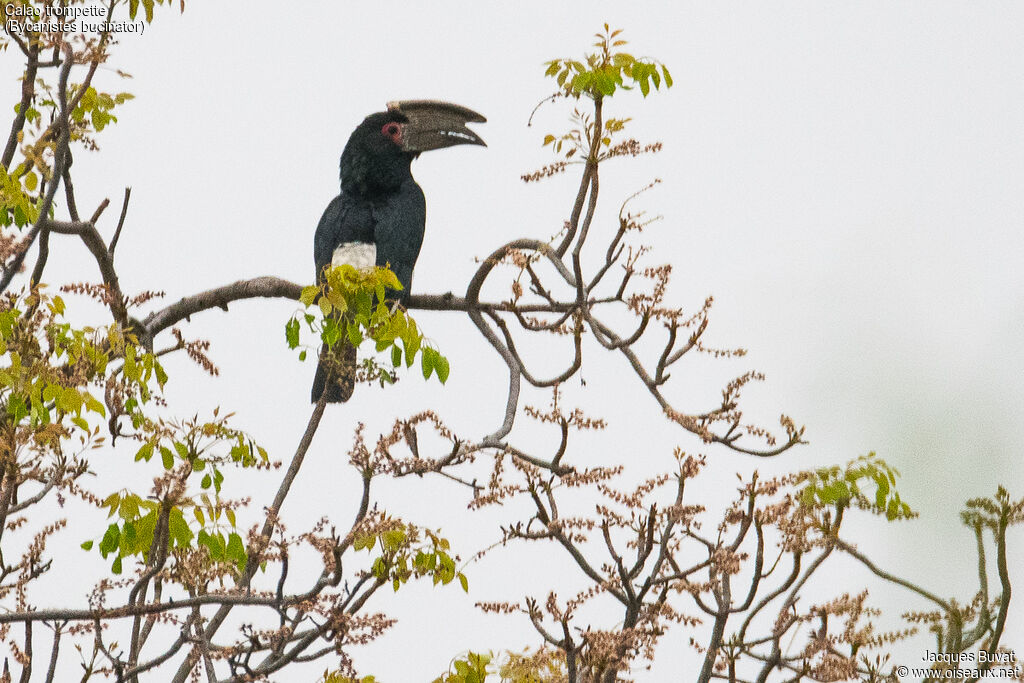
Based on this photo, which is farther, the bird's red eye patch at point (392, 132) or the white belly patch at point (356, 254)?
the bird's red eye patch at point (392, 132)

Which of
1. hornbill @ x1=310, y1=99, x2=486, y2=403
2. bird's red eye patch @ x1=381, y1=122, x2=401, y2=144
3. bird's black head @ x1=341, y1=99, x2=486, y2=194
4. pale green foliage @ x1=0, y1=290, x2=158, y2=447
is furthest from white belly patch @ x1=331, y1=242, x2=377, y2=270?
pale green foliage @ x1=0, y1=290, x2=158, y2=447

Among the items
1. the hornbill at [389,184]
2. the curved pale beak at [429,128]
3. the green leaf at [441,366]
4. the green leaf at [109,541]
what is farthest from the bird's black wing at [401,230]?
the green leaf at [109,541]

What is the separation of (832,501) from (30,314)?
72.0 inches

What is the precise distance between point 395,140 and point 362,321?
8.82ft

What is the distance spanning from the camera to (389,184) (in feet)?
16.0

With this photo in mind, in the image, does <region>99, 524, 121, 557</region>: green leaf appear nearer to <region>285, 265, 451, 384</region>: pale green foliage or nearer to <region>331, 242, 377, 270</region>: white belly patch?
<region>285, 265, 451, 384</region>: pale green foliage

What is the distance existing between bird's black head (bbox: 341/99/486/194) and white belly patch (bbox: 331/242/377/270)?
0.44 metres

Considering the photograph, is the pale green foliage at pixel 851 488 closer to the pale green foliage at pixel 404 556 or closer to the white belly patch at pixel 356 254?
the pale green foliage at pixel 404 556

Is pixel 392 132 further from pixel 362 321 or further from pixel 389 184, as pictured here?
pixel 362 321

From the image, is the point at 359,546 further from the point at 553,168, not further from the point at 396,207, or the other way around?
the point at 396,207

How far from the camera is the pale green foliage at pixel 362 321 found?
7.77 ft

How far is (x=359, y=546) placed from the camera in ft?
7.06

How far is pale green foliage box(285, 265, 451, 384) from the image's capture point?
2.37 meters

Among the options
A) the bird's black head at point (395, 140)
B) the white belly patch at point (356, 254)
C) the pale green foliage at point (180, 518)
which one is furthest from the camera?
the bird's black head at point (395, 140)
